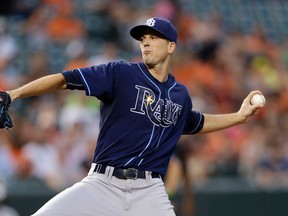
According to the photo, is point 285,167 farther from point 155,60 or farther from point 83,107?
point 155,60

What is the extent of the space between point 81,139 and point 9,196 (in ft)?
4.29

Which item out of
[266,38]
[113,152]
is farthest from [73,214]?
[266,38]

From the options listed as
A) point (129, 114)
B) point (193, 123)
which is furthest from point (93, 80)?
point (193, 123)

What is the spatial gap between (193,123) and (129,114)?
810 millimetres

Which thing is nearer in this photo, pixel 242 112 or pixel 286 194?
pixel 242 112

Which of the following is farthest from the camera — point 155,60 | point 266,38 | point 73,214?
point 266,38

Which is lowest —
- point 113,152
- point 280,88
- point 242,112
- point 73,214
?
point 73,214

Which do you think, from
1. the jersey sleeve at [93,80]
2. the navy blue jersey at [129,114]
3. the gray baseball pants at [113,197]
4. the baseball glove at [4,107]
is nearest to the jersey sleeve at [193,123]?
the navy blue jersey at [129,114]

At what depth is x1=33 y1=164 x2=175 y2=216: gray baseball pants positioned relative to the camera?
5961 mm

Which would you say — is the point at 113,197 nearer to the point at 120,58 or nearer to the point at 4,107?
the point at 4,107

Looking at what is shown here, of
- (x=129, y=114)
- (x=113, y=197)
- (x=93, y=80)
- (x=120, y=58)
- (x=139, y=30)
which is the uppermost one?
(x=120, y=58)

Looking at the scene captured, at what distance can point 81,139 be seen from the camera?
1070 cm

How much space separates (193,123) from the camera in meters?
6.88

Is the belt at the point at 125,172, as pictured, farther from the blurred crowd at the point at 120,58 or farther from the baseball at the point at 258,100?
the blurred crowd at the point at 120,58
